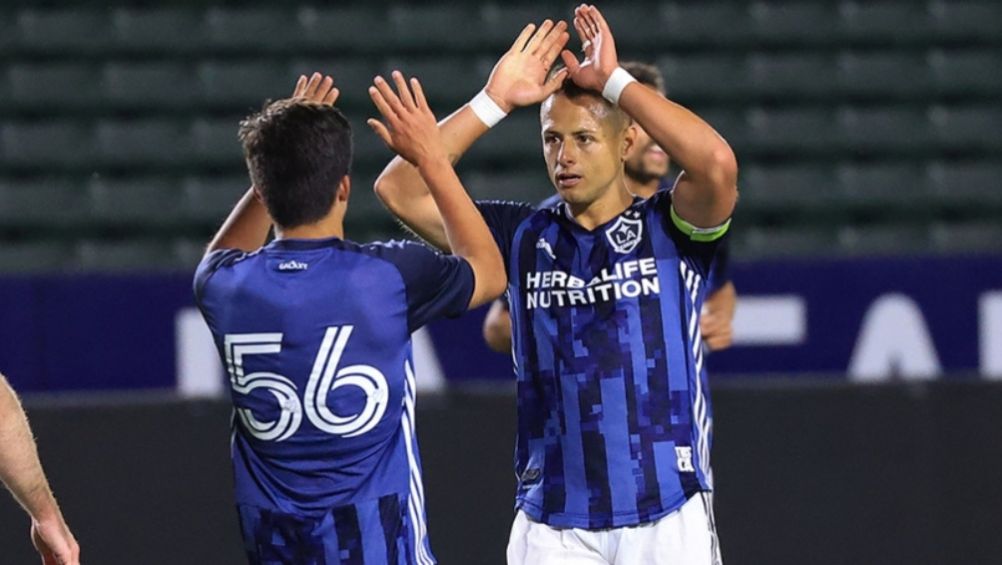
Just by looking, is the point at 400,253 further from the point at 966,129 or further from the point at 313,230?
the point at 966,129

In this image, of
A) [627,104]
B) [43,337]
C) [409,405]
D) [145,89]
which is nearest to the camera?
[409,405]

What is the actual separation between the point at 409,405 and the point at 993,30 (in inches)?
228

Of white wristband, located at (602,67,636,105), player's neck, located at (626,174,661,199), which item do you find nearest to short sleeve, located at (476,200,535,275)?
white wristband, located at (602,67,636,105)

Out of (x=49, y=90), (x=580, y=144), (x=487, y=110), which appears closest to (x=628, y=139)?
(x=580, y=144)

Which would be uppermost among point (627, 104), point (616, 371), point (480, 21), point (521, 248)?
point (480, 21)

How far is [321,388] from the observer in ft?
10.6

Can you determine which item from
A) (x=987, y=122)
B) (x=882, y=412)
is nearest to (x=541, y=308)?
(x=882, y=412)

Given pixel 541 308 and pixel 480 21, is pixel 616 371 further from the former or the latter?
pixel 480 21

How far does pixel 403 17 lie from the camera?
26.9ft

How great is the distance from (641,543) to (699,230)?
70cm

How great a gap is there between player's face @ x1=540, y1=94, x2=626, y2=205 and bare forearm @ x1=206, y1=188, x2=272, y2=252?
686 mm

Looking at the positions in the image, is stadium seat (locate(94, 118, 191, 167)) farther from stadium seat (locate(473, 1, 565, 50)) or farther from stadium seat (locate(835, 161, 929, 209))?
stadium seat (locate(835, 161, 929, 209))

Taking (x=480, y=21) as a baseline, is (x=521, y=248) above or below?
below

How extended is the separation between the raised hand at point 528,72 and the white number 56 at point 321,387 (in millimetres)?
780
